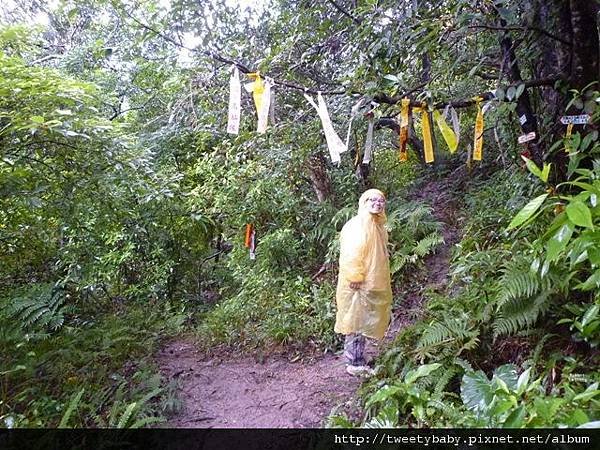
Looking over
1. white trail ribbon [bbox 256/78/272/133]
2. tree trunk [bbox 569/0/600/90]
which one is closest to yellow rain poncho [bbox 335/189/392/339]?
white trail ribbon [bbox 256/78/272/133]

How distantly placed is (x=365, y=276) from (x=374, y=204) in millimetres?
669

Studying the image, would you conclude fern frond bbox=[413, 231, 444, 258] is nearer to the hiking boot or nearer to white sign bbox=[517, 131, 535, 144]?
the hiking boot

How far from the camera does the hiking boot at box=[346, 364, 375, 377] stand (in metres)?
3.82

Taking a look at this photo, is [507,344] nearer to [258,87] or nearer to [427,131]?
[427,131]

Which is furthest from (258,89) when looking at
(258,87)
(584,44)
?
(584,44)

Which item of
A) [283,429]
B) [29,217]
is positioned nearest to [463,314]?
[283,429]

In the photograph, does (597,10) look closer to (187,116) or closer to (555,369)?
(555,369)

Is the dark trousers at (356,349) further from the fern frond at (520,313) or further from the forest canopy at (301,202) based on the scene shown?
the fern frond at (520,313)

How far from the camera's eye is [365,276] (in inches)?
154

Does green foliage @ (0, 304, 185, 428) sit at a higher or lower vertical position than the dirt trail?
higher

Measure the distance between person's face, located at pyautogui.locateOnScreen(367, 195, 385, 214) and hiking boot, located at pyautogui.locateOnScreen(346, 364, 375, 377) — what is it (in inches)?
56.3

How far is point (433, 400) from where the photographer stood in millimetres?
2686

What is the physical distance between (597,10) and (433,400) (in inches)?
109

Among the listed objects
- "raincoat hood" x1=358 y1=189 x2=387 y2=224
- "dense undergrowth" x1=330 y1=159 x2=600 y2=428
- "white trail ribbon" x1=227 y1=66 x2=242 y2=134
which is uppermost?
"white trail ribbon" x1=227 y1=66 x2=242 y2=134
